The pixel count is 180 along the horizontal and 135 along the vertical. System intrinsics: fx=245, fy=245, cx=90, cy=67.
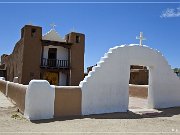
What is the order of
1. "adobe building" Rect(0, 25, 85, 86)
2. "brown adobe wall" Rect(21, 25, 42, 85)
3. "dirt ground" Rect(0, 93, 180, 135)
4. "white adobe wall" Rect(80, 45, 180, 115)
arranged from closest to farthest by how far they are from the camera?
"dirt ground" Rect(0, 93, 180, 135) → "white adobe wall" Rect(80, 45, 180, 115) → "brown adobe wall" Rect(21, 25, 42, 85) → "adobe building" Rect(0, 25, 85, 86)

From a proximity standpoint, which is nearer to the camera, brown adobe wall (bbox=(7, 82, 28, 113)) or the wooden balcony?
brown adobe wall (bbox=(7, 82, 28, 113))

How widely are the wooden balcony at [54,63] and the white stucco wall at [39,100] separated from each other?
19.6 m

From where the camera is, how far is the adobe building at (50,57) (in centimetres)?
2866

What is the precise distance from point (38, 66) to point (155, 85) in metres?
17.8

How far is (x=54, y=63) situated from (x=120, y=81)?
63.5ft

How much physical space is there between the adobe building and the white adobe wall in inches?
696

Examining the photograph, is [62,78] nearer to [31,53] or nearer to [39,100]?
[31,53]

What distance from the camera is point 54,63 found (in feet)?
102

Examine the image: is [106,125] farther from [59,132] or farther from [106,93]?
[106,93]

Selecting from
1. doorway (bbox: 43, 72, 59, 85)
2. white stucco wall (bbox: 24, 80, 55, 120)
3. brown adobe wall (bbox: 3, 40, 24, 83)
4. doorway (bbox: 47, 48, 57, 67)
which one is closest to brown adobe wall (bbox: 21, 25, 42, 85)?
brown adobe wall (bbox: 3, 40, 24, 83)

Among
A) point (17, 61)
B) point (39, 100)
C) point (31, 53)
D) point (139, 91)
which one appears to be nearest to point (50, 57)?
point (31, 53)

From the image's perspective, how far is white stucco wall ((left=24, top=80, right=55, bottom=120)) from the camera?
Answer: 32.4 ft

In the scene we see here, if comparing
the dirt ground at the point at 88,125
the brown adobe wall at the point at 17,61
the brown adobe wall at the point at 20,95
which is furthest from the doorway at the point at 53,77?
the dirt ground at the point at 88,125

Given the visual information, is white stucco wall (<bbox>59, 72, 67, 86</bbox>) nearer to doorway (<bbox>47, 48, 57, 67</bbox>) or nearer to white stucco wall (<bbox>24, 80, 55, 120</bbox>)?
doorway (<bbox>47, 48, 57, 67</bbox>)
